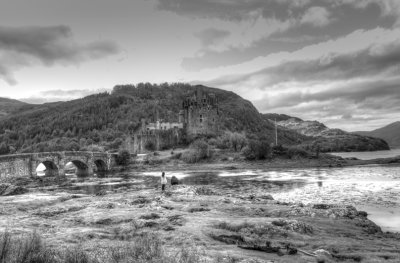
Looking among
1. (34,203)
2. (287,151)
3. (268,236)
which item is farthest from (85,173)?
(268,236)

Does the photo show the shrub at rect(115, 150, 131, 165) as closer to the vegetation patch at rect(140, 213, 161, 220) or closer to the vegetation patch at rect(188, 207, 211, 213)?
the vegetation patch at rect(188, 207, 211, 213)

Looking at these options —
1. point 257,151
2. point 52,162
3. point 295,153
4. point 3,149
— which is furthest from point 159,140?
point 3,149

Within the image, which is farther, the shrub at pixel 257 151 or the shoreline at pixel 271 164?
the shrub at pixel 257 151

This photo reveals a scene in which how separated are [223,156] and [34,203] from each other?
76.5 meters

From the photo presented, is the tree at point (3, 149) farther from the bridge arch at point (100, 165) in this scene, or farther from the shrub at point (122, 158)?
the shrub at point (122, 158)

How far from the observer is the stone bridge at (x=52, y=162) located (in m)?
62.9

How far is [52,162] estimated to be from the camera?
77750mm

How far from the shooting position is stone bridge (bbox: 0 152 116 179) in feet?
206

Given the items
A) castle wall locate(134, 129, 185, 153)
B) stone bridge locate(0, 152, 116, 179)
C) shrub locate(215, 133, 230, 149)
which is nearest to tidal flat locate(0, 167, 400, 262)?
stone bridge locate(0, 152, 116, 179)

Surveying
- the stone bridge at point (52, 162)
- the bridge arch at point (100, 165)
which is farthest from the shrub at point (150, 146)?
the bridge arch at point (100, 165)

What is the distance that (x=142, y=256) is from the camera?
8.78 meters

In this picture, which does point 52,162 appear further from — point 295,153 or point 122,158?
point 295,153

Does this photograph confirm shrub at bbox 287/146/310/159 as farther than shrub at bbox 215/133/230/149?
No

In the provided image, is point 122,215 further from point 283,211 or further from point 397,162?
point 397,162
